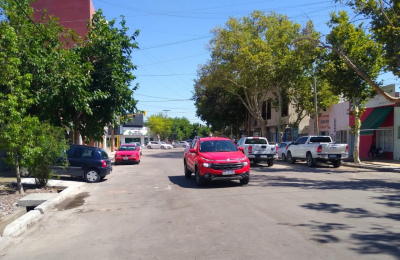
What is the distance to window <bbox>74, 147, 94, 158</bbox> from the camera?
16656 millimetres

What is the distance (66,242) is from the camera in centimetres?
713

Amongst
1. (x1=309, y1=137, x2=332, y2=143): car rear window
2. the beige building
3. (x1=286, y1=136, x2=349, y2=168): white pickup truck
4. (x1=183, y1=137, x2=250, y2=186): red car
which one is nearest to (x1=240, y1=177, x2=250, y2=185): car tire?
(x1=183, y1=137, x2=250, y2=186): red car

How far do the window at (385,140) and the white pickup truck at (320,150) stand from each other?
23.0 ft

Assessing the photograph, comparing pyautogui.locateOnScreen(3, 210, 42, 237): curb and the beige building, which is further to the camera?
the beige building

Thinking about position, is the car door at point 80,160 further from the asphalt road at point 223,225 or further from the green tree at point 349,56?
the green tree at point 349,56

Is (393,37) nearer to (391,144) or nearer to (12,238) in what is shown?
(391,144)

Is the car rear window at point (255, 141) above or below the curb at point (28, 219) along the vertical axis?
above

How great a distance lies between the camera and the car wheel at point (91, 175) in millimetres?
16641

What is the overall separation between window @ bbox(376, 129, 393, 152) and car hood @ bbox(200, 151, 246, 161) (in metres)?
18.8

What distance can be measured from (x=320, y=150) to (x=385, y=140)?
949 cm

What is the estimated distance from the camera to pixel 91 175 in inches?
→ 657

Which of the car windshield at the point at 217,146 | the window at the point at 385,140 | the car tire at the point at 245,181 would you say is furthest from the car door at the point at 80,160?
the window at the point at 385,140

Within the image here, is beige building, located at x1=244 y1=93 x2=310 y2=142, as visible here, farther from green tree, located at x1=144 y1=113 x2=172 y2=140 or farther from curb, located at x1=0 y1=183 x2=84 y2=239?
green tree, located at x1=144 y1=113 x2=172 y2=140

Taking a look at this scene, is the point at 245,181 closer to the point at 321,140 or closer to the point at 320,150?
the point at 320,150
